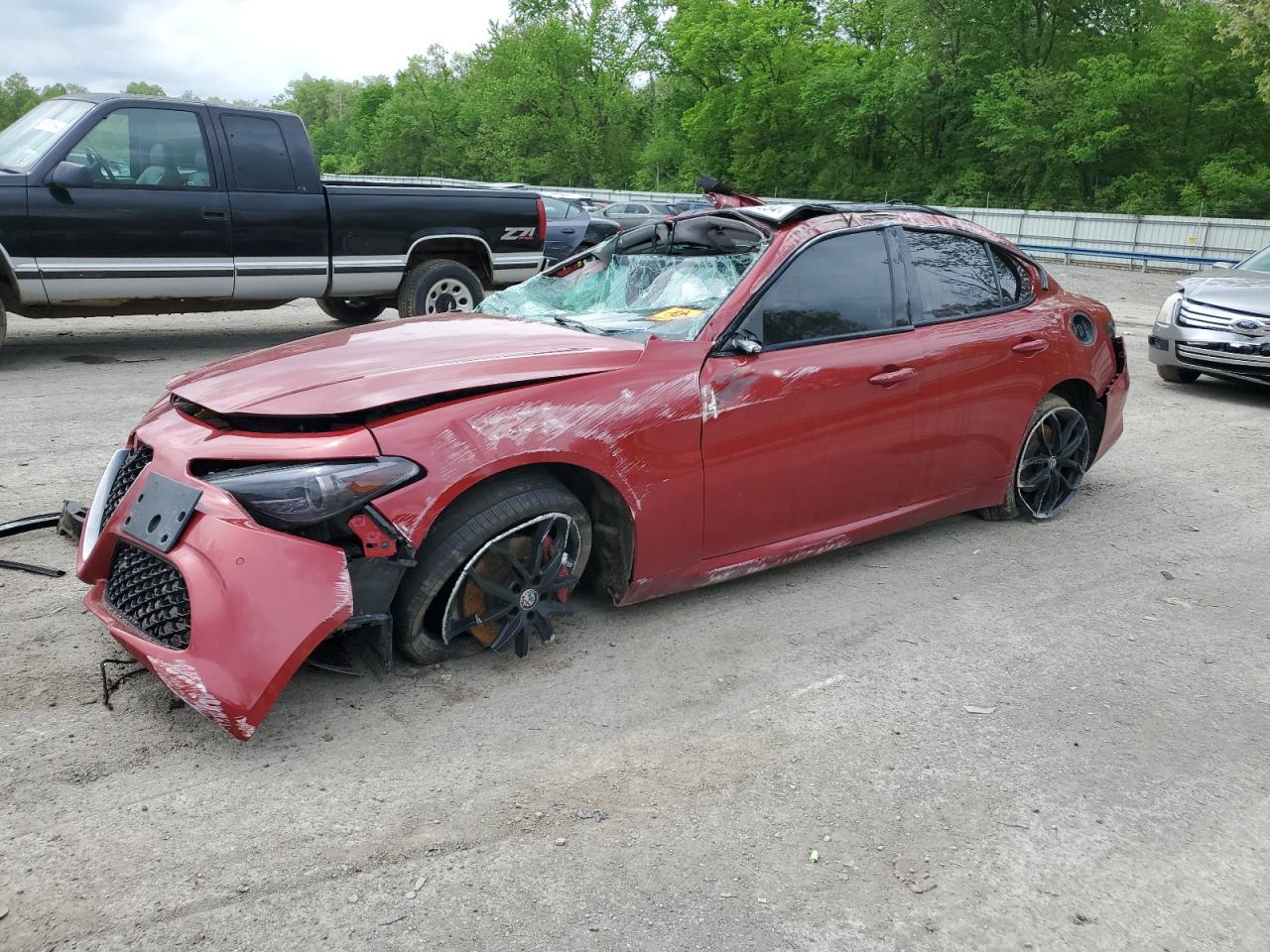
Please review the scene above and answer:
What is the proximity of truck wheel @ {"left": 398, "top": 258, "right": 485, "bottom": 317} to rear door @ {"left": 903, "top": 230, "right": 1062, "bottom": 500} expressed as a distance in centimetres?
556

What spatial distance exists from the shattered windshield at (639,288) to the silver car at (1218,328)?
Result: 6367 millimetres

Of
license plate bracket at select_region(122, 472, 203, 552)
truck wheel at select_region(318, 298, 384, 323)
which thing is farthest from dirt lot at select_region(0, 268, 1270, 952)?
truck wheel at select_region(318, 298, 384, 323)

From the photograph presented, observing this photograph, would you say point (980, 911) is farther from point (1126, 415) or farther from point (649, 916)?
point (1126, 415)

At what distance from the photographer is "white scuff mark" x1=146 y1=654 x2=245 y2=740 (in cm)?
289

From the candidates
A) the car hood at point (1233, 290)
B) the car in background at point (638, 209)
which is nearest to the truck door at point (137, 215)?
the car hood at point (1233, 290)

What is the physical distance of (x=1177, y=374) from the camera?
993cm

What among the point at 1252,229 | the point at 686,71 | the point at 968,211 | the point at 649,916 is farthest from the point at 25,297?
the point at 686,71

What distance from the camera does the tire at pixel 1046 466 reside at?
5320mm

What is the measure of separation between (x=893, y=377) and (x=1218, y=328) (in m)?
6.06

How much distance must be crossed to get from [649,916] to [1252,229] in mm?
33795

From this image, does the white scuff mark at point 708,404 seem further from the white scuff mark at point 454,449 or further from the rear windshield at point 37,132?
the rear windshield at point 37,132

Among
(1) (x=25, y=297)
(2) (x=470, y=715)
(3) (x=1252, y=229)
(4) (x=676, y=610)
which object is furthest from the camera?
(3) (x=1252, y=229)

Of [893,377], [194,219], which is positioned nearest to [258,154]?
[194,219]

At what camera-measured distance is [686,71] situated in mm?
58750
